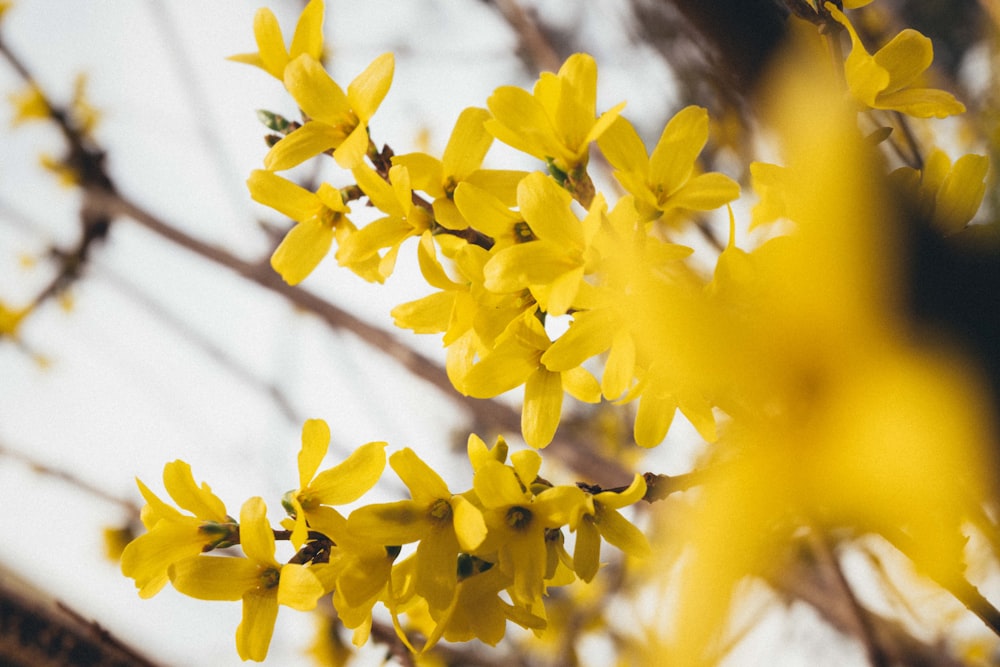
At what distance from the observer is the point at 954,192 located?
0.36 meters

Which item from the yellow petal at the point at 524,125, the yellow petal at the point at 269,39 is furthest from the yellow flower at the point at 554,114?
the yellow petal at the point at 269,39

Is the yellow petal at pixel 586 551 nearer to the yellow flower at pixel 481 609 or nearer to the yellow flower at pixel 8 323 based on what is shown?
the yellow flower at pixel 481 609

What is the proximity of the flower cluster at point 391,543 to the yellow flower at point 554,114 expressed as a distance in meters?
0.20

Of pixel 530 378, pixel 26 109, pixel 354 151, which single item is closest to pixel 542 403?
pixel 530 378

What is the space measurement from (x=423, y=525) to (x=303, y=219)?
0.96ft

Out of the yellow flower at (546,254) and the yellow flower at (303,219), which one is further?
the yellow flower at (303,219)

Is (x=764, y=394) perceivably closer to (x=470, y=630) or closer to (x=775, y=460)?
(x=775, y=460)

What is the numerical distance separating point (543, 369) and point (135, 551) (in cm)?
30

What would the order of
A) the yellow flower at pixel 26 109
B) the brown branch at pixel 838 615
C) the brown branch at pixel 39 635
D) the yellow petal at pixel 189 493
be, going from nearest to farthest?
the yellow petal at pixel 189 493 → the brown branch at pixel 39 635 → the brown branch at pixel 838 615 → the yellow flower at pixel 26 109

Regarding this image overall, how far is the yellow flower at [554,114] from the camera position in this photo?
1.27 feet

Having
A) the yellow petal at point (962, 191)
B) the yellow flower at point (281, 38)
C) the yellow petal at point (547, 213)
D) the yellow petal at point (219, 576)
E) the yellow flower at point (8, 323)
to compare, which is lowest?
the yellow flower at point (8, 323)

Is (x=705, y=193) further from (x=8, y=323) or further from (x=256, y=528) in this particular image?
(x=8, y=323)

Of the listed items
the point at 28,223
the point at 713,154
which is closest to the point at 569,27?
the point at 713,154

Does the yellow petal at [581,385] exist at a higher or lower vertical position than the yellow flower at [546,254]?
lower
